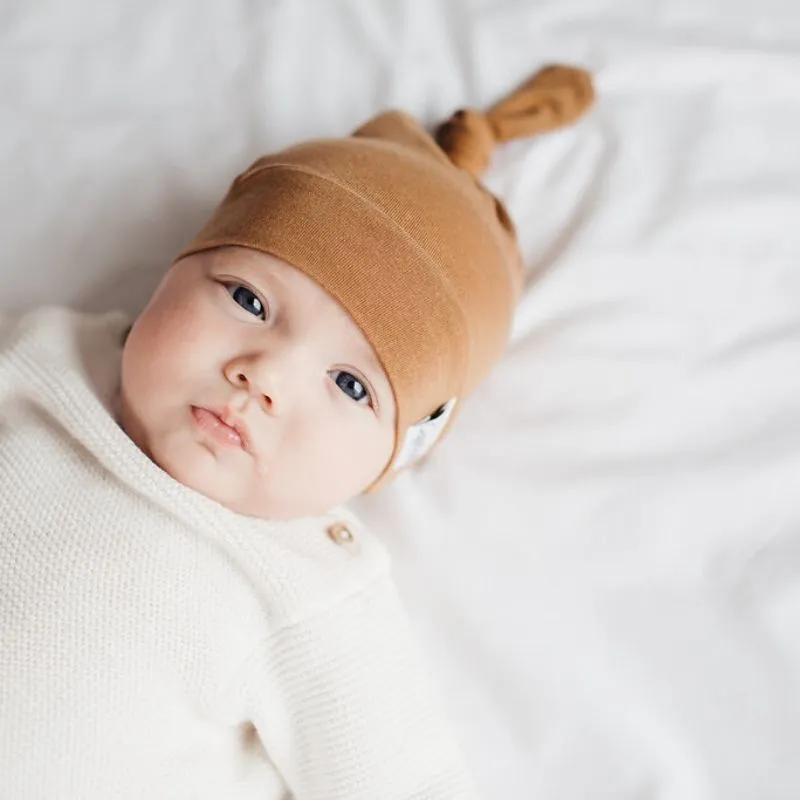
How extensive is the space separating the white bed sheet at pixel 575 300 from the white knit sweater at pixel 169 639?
4.9 inches

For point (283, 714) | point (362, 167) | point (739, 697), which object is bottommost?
point (739, 697)

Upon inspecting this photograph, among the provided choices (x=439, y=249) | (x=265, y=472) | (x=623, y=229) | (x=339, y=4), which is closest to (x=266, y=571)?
(x=265, y=472)

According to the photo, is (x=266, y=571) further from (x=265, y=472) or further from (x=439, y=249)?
(x=439, y=249)

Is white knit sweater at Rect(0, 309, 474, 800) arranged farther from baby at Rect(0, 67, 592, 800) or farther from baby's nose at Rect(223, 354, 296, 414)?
baby's nose at Rect(223, 354, 296, 414)

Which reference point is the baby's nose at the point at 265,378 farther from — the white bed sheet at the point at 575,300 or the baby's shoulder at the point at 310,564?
the white bed sheet at the point at 575,300

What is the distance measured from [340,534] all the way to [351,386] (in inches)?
5.9

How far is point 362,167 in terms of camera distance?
37.9 inches

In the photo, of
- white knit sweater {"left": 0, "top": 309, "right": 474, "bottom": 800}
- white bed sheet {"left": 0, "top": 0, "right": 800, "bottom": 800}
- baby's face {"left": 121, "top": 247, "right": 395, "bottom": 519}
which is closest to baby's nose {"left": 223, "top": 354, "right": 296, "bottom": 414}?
baby's face {"left": 121, "top": 247, "right": 395, "bottom": 519}

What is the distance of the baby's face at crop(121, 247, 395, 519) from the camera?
864mm

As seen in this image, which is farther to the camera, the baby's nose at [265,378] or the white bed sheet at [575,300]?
the white bed sheet at [575,300]

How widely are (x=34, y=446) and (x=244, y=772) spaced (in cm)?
34

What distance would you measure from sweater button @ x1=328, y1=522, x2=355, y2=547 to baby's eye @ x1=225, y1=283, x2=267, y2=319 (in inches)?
8.2

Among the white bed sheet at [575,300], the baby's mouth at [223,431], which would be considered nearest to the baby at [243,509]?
the baby's mouth at [223,431]

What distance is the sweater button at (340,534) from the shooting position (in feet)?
3.16
